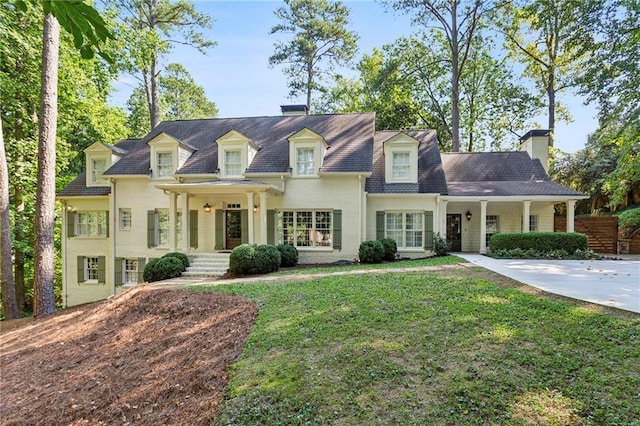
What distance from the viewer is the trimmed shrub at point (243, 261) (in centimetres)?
1034

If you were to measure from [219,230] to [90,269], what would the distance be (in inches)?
255

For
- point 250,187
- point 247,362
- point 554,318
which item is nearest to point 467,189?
point 250,187

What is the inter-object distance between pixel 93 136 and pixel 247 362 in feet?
58.1

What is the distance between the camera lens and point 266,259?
10.7 m

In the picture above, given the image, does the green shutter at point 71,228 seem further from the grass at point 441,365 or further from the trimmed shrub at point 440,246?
the trimmed shrub at point 440,246

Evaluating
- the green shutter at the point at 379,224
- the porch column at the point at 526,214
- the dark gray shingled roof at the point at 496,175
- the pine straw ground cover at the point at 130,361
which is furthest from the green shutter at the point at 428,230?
the pine straw ground cover at the point at 130,361

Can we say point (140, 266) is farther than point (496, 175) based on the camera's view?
No

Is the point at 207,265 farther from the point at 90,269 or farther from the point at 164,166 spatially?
the point at 90,269

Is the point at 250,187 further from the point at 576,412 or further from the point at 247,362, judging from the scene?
the point at 576,412

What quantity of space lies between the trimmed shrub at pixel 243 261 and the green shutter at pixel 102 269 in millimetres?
7745

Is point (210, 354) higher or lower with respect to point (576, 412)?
lower

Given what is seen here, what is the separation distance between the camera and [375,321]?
4859 mm

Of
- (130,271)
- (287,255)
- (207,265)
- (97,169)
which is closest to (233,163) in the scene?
(207,265)

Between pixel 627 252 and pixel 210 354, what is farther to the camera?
pixel 627 252
